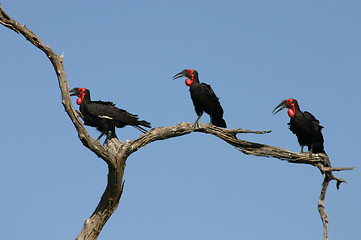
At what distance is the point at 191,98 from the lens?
29.4 ft

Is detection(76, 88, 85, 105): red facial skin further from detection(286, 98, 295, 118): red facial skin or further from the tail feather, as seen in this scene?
detection(286, 98, 295, 118): red facial skin

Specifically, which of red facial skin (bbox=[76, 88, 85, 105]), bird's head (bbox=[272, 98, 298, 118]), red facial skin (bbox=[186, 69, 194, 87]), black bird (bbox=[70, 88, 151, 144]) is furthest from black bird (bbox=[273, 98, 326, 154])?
red facial skin (bbox=[76, 88, 85, 105])

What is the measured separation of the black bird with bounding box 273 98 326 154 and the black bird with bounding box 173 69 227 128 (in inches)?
42.3

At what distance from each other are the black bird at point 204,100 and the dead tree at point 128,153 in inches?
22.4

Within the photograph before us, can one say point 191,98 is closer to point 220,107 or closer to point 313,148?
point 220,107

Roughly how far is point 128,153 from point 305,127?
9.76 ft

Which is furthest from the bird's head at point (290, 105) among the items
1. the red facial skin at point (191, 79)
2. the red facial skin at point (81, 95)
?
the red facial skin at point (81, 95)

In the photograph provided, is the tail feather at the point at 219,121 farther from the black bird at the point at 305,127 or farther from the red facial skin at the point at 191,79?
the black bird at the point at 305,127

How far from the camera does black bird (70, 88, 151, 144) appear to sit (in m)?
8.52

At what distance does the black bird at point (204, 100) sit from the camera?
8773mm

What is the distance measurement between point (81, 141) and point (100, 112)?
3.02ft

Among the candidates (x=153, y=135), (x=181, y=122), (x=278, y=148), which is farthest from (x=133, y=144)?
(x=278, y=148)

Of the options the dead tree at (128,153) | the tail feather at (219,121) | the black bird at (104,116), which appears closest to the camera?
the dead tree at (128,153)

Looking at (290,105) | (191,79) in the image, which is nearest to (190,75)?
(191,79)
